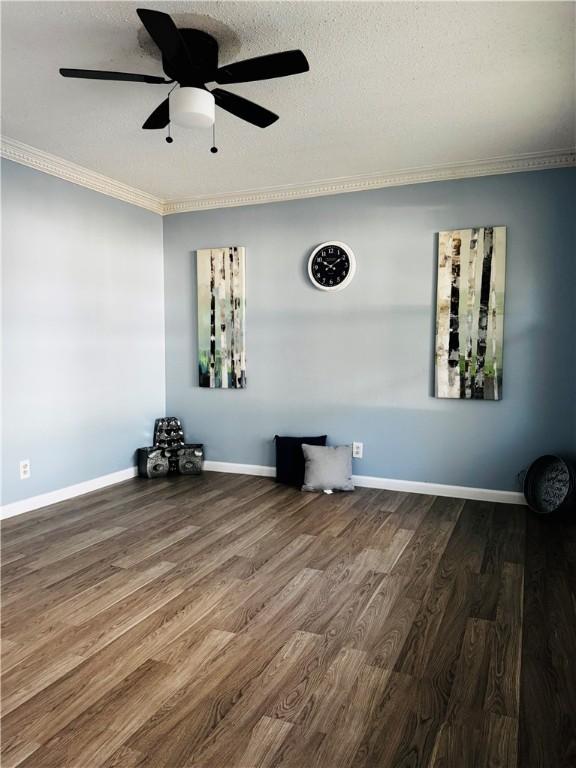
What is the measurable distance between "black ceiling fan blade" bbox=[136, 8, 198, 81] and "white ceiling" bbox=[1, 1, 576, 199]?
195 millimetres

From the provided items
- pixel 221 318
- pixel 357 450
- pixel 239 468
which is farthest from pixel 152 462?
pixel 357 450

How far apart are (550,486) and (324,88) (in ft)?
9.66

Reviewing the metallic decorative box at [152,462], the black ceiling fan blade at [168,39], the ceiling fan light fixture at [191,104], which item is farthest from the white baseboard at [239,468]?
the black ceiling fan blade at [168,39]

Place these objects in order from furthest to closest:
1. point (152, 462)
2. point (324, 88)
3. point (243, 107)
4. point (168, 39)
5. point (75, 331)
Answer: point (152, 462), point (75, 331), point (324, 88), point (243, 107), point (168, 39)

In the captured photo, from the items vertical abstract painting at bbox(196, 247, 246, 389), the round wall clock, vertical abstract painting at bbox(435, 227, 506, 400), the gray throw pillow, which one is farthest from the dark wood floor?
the round wall clock

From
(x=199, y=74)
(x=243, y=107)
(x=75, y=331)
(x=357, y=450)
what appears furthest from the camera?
(x=357, y=450)

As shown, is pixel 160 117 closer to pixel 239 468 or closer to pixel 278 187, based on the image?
pixel 278 187

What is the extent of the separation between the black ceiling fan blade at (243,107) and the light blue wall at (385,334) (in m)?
1.93

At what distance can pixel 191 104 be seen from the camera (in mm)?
2416

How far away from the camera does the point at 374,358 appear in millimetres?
4469

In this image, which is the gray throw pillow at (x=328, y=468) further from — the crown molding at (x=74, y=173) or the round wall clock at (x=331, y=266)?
the crown molding at (x=74, y=173)

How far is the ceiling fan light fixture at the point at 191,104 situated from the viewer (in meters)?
2.42

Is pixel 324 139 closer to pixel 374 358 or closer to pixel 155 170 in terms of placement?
pixel 155 170

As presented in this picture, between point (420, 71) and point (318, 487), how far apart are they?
2978 millimetres
